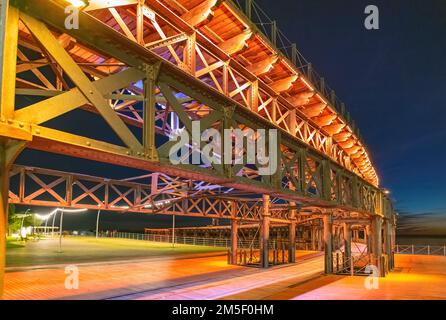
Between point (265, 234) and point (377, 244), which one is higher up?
point (265, 234)

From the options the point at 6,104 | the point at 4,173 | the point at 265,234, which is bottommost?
the point at 265,234

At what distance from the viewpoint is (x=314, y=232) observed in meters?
44.0

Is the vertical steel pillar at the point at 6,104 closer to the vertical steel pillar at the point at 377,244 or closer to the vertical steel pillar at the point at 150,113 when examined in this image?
the vertical steel pillar at the point at 150,113

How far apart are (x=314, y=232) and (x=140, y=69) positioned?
132 ft

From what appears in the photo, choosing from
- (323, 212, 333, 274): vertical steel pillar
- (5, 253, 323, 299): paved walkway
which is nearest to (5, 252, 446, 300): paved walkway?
(5, 253, 323, 299): paved walkway

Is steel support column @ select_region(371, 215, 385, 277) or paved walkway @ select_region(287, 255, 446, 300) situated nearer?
paved walkway @ select_region(287, 255, 446, 300)

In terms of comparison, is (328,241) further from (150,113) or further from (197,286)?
(150,113)

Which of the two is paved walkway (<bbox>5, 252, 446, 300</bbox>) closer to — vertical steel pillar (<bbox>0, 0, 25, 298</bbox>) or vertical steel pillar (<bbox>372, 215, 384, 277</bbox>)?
vertical steel pillar (<bbox>372, 215, 384, 277</bbox>)

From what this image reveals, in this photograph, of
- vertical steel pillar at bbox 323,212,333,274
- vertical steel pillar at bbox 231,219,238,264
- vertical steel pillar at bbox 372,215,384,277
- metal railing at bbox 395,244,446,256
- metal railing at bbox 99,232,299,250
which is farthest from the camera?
metal railing at bbox 99,232,299,250

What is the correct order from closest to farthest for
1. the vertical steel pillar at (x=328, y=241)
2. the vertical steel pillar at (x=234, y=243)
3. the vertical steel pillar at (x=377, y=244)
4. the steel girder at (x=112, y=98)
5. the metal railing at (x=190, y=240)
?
the steel girder at (x=112, y=98)
the vertical steel pillar at (x=377, y=244)
the vertical steel pillar at (x=328, y=241)
the vertical steel pillar at (x=234, y=243)
the metal railing at (x=190, y=240)

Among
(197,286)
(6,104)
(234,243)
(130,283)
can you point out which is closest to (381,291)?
(197,286)

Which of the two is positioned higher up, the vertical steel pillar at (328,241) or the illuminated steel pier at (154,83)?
the illuminated steel pier at (154,83)

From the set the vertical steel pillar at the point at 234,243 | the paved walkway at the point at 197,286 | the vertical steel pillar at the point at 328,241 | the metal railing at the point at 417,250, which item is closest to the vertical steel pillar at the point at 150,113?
the paved walkway at the point at 197,286
